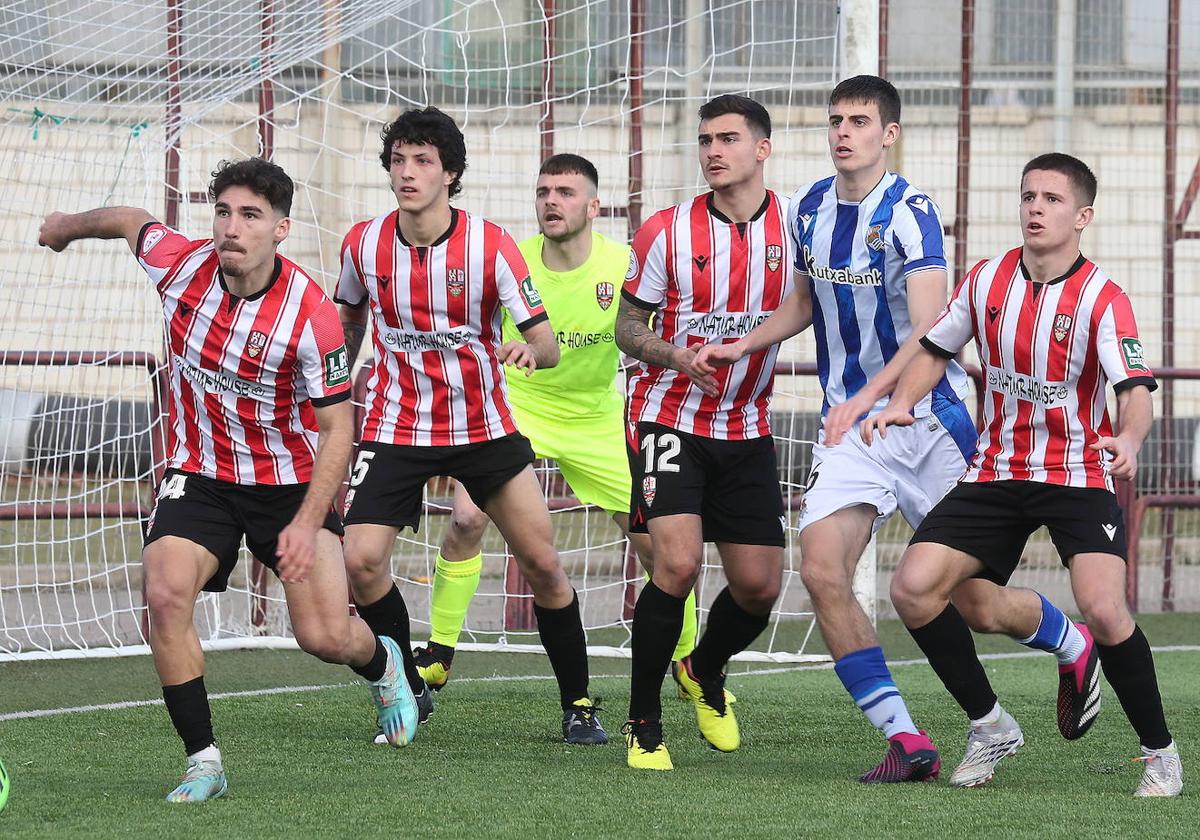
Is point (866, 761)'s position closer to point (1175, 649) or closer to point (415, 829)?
point (415, 829)

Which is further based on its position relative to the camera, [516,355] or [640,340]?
[640,340]

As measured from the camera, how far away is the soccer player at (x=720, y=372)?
565 cm

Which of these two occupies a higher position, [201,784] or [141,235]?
[141,235]

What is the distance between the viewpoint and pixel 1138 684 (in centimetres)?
489

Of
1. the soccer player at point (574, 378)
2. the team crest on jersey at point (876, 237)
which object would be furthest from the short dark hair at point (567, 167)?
the team crest on jersey at point (876, 237)

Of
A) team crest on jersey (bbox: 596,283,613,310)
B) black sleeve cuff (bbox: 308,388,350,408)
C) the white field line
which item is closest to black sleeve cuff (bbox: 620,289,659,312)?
black sleeve cuff (bbox: 308,388,350,408)

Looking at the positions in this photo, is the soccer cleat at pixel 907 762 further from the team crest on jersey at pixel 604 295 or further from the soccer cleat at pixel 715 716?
the team crest on jersey at pixel 604 295

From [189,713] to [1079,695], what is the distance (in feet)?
8.72

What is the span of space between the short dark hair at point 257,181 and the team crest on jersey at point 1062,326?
2239 millimetres

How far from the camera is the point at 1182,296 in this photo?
1579 cm

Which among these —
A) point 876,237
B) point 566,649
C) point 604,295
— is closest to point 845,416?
point 876,237

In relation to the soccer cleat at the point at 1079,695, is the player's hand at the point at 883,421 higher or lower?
higher

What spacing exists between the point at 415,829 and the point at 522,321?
1.93m

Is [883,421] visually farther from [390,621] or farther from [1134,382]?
[390,621]
